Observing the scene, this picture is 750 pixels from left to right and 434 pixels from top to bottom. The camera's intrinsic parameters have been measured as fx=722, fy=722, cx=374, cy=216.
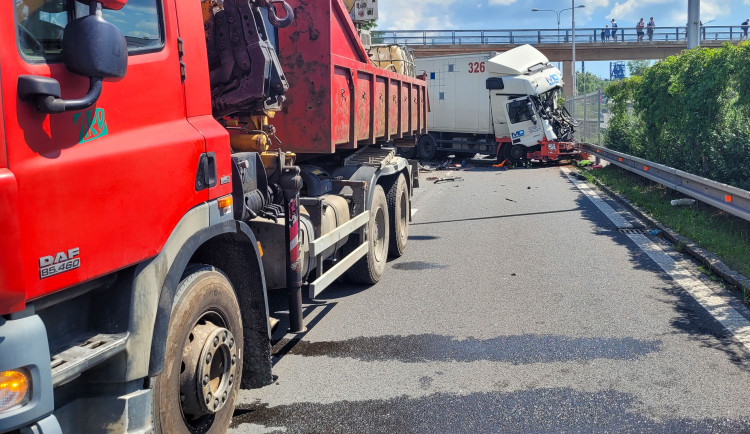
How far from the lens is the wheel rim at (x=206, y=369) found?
3.55m

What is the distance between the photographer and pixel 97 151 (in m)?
2.86

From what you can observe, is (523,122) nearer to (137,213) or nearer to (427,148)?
(427,148)

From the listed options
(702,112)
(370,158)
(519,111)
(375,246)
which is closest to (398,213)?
(375,246)

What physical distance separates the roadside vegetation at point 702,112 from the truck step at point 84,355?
34.0ft

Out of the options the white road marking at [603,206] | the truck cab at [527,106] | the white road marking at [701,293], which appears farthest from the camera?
the truck cab at [527,106]

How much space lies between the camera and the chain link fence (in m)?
23.6

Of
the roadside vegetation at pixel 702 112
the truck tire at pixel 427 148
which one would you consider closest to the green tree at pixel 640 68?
the roadside vegetation at pixel 702 112

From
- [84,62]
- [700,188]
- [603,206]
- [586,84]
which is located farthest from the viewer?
[586,84]

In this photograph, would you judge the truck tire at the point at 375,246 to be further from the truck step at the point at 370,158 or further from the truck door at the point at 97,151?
the truck door at the point at 97,151

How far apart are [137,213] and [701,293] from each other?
6073mm

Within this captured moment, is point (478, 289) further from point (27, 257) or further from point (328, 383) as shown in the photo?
point (27, 257)

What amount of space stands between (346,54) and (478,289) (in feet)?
9.39

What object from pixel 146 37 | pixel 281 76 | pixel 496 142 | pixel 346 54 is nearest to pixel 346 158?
pixel 346 54

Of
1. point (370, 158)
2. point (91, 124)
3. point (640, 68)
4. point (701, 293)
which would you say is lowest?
point (701, 293)
